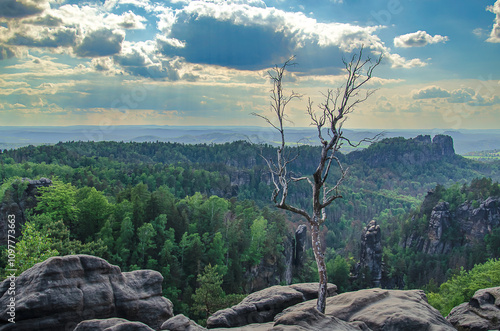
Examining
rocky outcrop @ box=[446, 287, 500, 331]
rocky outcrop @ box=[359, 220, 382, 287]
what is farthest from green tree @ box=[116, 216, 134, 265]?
rocky outcrop @ box=[359, 220, 382, 287]

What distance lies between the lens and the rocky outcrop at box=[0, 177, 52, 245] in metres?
42.4

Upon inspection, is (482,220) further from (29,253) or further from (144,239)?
(29,253)

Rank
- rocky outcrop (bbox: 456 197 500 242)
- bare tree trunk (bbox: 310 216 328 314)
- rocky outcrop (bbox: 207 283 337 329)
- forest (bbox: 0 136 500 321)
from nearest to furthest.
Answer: bare tree trunk (bbox: 310 216 328 314) < rocky outcrop (bbox: 207 283 337 329) < forest (bbox: 0 136 500 321) < rocky outcrop (bbox: 456 197 500 242)

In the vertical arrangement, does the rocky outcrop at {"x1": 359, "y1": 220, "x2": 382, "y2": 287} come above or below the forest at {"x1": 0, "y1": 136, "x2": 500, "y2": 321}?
below

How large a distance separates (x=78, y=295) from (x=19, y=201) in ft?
114

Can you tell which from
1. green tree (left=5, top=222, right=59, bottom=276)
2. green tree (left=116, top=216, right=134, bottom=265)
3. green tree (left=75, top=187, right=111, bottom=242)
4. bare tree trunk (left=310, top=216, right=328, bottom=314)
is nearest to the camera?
bare tree trunk (left=310, top=216, right=328, bottom=314)

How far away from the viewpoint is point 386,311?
54.9 ft

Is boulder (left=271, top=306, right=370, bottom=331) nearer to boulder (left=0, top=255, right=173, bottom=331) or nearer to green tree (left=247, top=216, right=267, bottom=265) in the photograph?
boulder (left=0, top=255, right=173, bottom=331)

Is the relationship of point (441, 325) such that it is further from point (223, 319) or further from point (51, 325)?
point (51, 325)

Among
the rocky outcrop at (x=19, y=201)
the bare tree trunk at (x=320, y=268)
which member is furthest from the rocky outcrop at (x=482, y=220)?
the rocky outcrop at (x=19, y=201)

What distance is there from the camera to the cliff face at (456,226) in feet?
371

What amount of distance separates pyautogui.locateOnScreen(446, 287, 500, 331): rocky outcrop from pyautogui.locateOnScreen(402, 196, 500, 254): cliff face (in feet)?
351

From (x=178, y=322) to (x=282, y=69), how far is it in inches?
482

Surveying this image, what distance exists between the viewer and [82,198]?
169 ft
